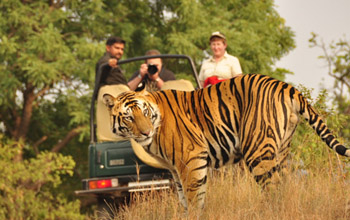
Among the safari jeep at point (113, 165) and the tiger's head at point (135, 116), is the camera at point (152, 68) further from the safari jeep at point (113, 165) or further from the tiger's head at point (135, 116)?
the tiger's head at point (135, 116)

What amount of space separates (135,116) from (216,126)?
72 centimetres

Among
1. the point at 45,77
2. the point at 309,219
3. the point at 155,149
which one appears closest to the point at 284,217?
the point at 309,219

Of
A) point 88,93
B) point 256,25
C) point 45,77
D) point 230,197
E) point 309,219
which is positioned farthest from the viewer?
point 256,25

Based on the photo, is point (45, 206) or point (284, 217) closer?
point (284, 217)

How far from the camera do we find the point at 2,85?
17.7 m

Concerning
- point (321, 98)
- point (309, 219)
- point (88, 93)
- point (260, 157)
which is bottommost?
point (309, 219)

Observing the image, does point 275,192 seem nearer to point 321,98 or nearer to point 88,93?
point 321,98

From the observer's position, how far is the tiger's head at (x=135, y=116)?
5.92 meters

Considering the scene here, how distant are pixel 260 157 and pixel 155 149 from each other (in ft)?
2.98

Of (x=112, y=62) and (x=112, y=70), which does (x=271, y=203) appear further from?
(x=112, y=70)

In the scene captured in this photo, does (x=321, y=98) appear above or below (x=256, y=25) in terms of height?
below

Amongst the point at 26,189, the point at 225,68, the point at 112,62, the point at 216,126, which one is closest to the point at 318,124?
the point at 216,126

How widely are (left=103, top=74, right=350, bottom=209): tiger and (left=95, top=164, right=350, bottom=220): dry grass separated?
0.53 feet

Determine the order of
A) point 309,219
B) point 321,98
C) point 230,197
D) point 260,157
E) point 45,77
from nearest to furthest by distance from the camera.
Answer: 1. point 309,219
2. point 260,157
3. point 230,197
4. point 321,98
5. point 45,77
